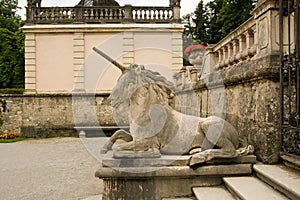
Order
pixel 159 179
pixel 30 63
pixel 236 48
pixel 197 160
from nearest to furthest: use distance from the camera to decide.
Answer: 1. pixel 197 160
2. pixel 159 179
3. pixel 236 48
4. pixel 30 63

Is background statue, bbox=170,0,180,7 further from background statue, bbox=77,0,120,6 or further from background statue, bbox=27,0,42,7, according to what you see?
background statue, bbox=27,0,42,7

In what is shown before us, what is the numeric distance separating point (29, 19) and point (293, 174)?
652 inches

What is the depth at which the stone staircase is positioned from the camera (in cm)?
281

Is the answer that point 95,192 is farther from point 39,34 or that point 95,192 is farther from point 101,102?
point 39,34

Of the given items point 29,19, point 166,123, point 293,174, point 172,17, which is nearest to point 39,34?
point 29,19

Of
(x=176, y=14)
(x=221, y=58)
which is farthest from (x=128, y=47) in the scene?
(x=221, y=58)

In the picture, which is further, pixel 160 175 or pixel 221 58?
pixel 221 58

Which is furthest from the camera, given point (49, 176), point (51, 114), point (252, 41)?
point (51, 114)

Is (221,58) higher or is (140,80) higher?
(221,58)

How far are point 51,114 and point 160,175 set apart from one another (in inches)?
538

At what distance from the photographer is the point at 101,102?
53.9 feet

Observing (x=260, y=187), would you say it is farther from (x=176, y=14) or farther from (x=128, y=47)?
(x=176, y=14)

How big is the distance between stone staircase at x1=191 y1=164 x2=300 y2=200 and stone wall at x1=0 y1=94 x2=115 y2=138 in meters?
13.1

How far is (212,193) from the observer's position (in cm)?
336
